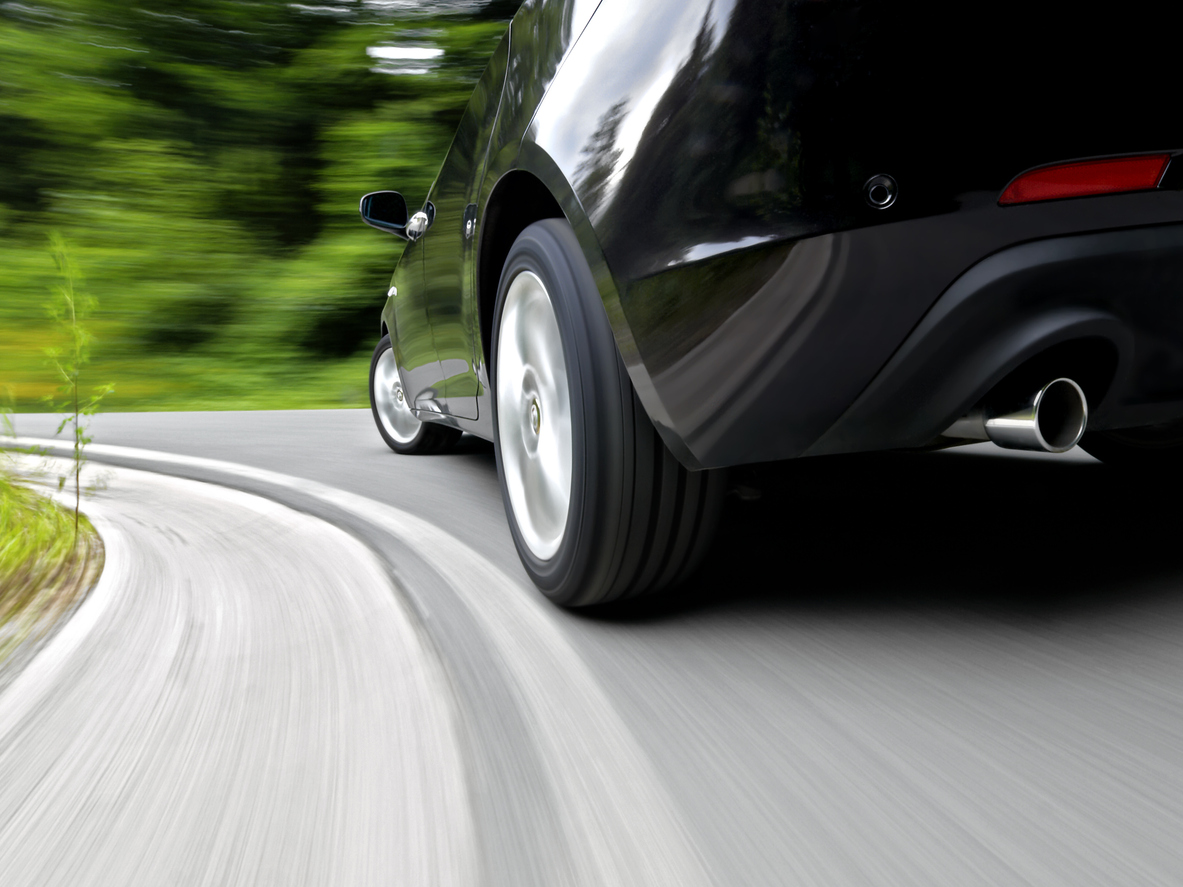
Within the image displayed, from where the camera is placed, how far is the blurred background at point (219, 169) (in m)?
11.4

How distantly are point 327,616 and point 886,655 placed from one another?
124cm

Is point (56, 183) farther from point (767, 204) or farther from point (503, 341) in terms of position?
point (767, 204)

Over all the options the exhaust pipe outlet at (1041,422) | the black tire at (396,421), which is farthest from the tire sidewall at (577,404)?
the black tire at (396,421)

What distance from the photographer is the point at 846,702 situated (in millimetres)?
1819

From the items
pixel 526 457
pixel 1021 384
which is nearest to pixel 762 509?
pixel 526 457

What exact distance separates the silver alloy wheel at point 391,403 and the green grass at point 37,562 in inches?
74.5

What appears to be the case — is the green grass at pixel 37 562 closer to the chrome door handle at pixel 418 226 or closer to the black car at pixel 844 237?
the black car at pixel 844 237

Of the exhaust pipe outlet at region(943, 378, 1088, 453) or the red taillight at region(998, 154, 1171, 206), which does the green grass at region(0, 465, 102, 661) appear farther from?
the red taillight at region(998, 154, 1171, 206)

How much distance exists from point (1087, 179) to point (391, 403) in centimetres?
418

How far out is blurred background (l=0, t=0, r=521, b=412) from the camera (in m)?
11.4

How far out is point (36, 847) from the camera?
4.57 ft

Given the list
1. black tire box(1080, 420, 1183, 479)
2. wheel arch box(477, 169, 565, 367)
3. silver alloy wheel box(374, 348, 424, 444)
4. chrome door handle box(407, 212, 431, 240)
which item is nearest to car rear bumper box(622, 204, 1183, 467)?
wheel arch box(477, 169, 565, 367)

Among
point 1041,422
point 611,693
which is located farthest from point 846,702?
point 1041,422

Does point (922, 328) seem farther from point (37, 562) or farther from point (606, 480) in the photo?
point (37, 562)
